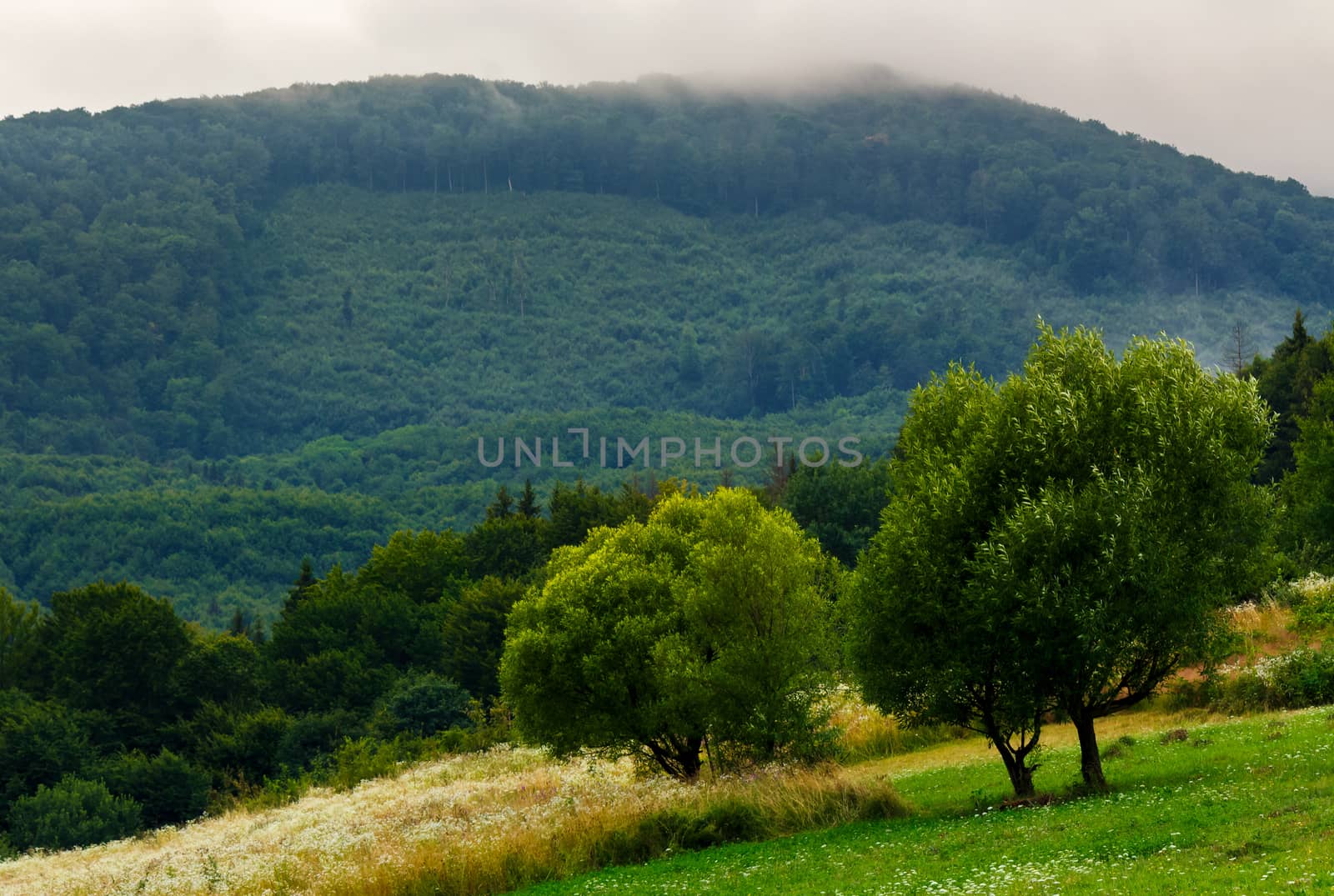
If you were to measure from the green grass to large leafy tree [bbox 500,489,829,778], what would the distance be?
199 inches

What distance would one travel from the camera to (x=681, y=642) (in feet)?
130

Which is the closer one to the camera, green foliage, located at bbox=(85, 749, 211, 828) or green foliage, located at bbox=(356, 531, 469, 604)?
green foliage, located at bbox=(85, 749, 211, 828)

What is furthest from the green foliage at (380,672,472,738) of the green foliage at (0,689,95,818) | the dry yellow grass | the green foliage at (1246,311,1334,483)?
the green foliage at (1246,311,1334,483)

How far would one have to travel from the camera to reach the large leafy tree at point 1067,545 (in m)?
28.0

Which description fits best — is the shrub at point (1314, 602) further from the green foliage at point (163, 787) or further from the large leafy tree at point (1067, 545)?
the green foliage at point (163, 787)

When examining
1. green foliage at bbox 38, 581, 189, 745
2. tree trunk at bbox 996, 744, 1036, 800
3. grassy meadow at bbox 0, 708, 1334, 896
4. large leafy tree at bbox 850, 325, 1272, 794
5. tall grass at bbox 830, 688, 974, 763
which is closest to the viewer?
grassy meadow at bbox 0, 708, 1334, 896

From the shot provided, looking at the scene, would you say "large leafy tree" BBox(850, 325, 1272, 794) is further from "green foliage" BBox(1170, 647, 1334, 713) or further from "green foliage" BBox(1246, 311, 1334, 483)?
"green foliage" BBox(1246, 311, 1334, 483)

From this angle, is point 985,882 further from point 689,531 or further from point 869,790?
point 689,531

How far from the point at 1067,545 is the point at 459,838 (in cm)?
1568

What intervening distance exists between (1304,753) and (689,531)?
69.5ft

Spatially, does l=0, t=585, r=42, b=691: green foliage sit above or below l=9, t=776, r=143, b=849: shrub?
above

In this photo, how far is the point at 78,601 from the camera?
93.3 metres

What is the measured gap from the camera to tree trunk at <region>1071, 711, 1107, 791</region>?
29250 mm

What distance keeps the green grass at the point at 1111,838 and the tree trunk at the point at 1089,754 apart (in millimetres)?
416
